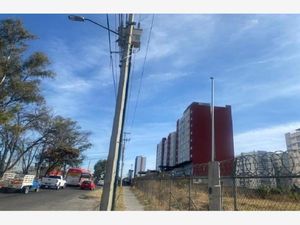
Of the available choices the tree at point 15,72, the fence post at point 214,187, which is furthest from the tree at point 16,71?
the fence post at point 214,187

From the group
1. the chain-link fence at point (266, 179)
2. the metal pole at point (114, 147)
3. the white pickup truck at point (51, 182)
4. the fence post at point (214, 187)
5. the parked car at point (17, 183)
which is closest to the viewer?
the chain-link fence at point (266, 179)

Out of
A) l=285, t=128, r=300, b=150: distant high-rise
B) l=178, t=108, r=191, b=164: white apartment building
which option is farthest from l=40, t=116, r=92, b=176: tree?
l=285, t=128, r=300, b=150: distant high-rise

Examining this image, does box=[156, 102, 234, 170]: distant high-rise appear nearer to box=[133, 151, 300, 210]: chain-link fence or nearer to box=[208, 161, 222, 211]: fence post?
box=[133, 151, 300, 210]: chain-link fence

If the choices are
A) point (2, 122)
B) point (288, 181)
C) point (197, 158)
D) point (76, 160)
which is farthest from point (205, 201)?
point (197, 158)

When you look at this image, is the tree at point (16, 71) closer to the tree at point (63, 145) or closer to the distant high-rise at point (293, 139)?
the tree at point (63, 145)

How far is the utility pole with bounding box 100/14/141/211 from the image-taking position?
8.01 metres

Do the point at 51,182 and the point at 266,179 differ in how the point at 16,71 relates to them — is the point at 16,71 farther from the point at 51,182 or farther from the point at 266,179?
the point at 266,179

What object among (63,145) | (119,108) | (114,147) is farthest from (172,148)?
(114,147)

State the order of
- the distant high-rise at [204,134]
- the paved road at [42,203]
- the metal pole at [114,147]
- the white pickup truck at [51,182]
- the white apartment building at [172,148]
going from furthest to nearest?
the white apartment building at [172,148]
the distant high-rise at [204,134]
the white pickup truck at [51,182]
the paved road at [42,203]
the metal pole at [114,147]

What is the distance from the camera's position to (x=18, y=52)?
2788 cm

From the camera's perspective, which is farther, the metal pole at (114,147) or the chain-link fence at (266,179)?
the metal pole at (114,147)

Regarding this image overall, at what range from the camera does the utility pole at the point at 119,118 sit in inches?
315

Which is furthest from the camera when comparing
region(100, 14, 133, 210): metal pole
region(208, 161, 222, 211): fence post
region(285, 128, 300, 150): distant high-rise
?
region(285, 128, 300, 150): distant high-rise

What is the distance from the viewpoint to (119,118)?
8.77 metres
